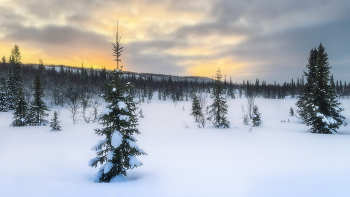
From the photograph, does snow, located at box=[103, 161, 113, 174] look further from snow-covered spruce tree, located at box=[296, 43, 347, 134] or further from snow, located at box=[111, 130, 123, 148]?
snow-covered spruce tree, located at box=[296, 43, 347, 134]

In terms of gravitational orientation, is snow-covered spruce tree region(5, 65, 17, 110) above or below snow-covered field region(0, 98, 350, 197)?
above

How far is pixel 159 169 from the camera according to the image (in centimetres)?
904

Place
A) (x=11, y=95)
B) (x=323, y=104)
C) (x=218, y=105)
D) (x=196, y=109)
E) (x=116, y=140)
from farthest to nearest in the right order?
(x=11, y=95), (x=196, y=109), (x=218, y=105), (x=323, y=104), (x=116, y=140)

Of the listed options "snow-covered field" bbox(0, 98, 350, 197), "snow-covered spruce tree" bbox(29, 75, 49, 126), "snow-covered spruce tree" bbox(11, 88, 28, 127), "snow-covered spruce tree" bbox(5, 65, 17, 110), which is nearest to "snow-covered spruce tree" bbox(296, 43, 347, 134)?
"snow-covered field" bbox(0, 98, 350, 197)

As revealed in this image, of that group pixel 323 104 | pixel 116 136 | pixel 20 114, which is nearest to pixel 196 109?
pixel 323 104

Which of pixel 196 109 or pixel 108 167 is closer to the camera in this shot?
pixel 108 167

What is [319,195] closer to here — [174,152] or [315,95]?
[174,152]

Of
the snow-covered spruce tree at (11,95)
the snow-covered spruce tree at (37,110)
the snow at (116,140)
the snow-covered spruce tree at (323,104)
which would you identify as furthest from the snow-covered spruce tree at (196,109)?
the snow-covered spruce tree at (11,95)

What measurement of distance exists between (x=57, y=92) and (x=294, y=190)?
241ft

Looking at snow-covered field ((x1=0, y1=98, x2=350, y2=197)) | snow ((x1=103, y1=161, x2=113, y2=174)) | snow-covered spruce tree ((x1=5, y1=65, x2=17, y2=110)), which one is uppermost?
snow-covered spruce tree ((x1=5, y1=65, x2=17, y2=110))

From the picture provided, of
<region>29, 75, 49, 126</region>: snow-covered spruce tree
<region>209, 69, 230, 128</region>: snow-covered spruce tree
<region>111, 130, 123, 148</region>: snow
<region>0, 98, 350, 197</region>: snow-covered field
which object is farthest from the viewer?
<region>29, 75, 49, 126</region>: snow-covered spruce tree

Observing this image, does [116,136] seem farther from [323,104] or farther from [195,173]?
[323,104]

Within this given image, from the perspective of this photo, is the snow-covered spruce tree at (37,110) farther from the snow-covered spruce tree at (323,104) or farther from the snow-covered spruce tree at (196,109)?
the snow-covered spruce tree at (323,104)

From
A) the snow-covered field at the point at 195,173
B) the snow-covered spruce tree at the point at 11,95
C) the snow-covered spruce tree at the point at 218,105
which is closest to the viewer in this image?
the snow-covered field at the point at 195,173
